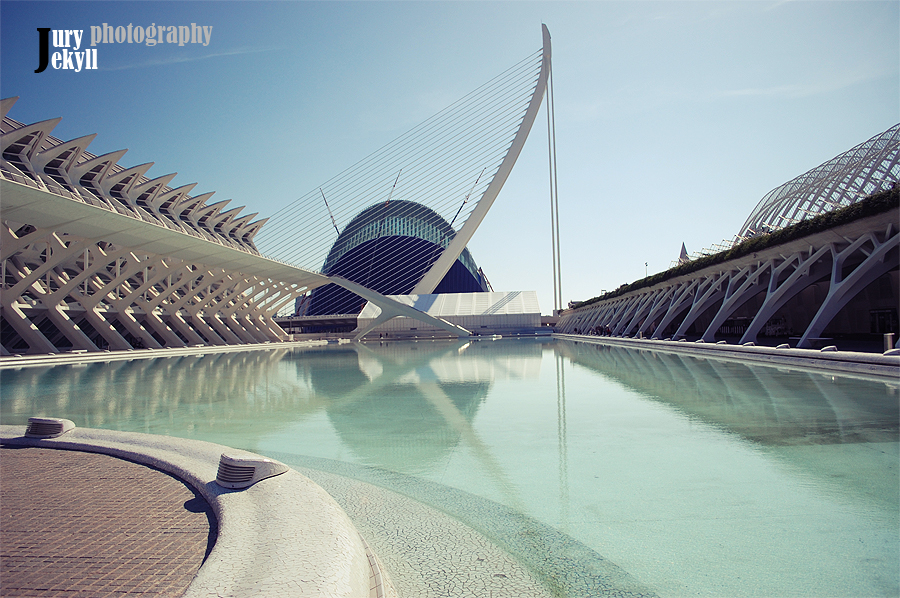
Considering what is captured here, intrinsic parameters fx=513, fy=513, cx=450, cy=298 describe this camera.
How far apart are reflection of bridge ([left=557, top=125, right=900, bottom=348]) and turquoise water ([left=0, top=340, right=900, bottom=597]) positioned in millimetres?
3936

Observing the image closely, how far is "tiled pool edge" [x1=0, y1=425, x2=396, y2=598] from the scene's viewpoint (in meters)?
1.64

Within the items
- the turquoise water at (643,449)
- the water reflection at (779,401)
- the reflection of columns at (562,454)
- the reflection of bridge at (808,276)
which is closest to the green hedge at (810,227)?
the reflection of bridge at (808,276)

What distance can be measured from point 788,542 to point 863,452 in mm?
2104

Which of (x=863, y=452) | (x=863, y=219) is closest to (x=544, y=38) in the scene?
(x=863, y=219)

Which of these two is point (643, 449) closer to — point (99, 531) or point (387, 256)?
point (99, 531)

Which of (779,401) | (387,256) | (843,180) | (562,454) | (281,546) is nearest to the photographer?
(281,546)

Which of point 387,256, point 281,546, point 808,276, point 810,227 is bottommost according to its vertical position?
point 281,546

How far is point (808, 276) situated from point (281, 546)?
1483 cm

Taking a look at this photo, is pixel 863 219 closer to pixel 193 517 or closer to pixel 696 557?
pixel 696 557

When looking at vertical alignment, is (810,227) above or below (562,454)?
above

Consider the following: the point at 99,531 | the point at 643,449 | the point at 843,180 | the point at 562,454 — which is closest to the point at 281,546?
the point at 99,531

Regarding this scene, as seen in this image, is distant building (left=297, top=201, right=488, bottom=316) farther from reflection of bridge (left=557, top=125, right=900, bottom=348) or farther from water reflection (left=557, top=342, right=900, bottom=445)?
water reflection (left=557, top=342, right=900, bottom=445)

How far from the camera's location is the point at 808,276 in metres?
13.0

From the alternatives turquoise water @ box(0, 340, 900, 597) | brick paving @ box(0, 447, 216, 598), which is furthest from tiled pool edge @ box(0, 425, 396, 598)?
turquoise water @ box(0, 340, 900, 597)
